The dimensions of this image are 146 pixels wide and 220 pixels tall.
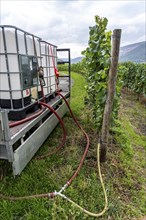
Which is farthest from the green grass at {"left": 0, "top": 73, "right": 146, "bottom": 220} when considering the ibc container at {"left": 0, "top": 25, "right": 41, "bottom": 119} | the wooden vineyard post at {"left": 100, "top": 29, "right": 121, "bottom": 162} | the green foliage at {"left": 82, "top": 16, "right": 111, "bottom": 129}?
the ibc container at {"left": 0, "top": 25, "right": 41, "bottom": 119}

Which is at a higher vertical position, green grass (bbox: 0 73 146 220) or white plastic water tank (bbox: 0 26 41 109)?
white plastic water tank (bbox: 0 26 41 109)

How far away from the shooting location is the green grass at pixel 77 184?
5.78 ft

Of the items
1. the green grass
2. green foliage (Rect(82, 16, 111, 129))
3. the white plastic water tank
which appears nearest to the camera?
the green grass

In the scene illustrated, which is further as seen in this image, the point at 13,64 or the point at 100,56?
the point at 100,56

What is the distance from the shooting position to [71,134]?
336cm

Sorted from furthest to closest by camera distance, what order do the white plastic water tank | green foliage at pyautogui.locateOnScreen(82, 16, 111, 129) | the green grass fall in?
green foliage at pyautogui.locateOnScreen(82, 16, 111, 129), the white plastic water tank, the green grass

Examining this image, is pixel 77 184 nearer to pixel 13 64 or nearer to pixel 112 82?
pixel 112 82

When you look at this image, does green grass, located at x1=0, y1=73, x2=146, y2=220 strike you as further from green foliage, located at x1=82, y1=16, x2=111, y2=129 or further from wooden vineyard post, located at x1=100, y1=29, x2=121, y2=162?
green foliage, located at x1=82, y1=16, x2=111, y2=129

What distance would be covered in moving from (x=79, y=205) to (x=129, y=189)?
0.81 meters

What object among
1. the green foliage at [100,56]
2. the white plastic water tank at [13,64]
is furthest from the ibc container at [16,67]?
the green foliage at [100,56]

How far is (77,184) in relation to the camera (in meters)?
2.14

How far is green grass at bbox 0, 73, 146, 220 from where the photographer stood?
1761mm

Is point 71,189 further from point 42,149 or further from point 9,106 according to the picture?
point 9,106

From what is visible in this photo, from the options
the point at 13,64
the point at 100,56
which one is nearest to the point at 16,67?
the point at 13,64
